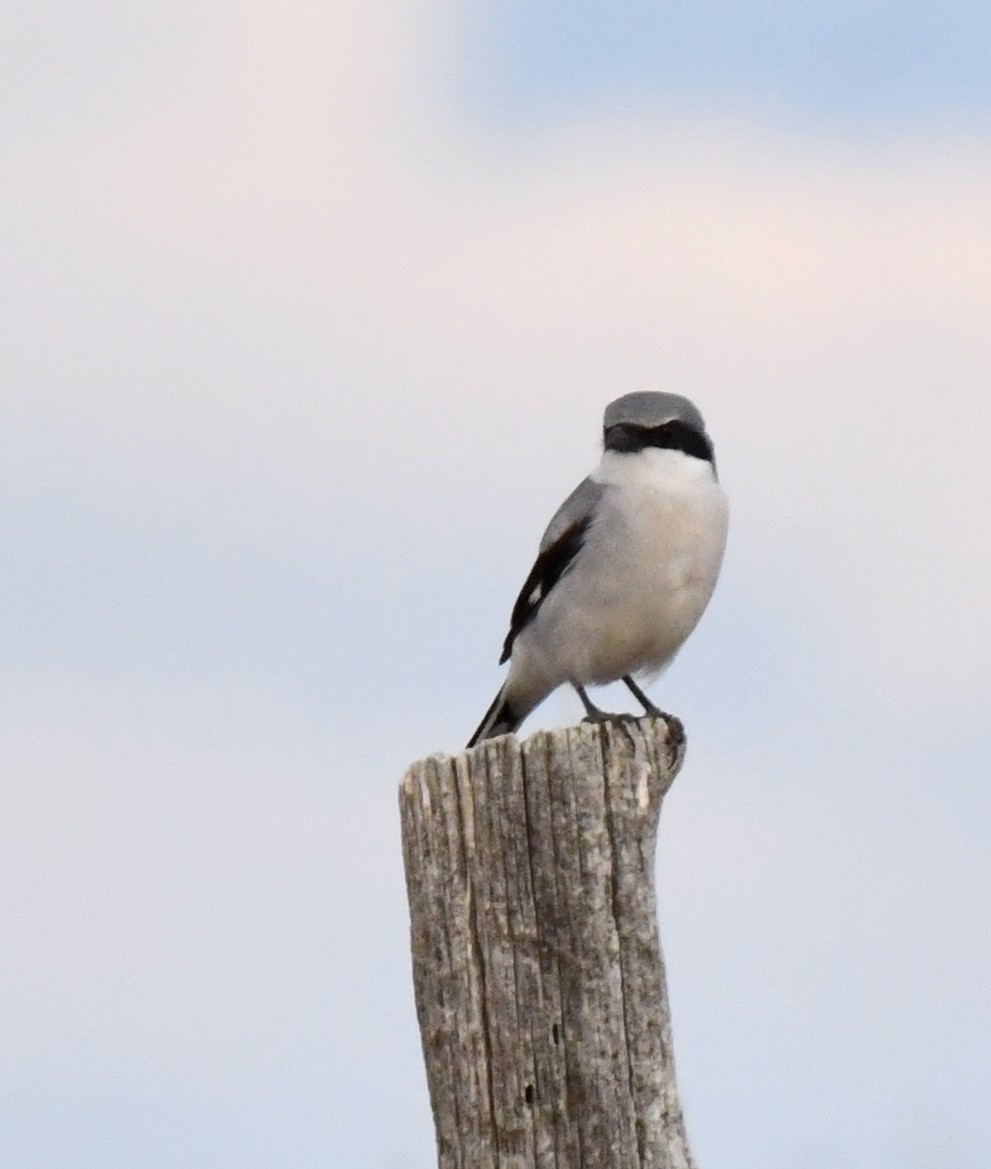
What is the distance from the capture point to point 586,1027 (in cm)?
429

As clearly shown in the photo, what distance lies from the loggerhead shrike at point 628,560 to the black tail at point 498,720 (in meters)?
0.10

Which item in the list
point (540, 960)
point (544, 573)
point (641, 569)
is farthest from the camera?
point (544, 573)

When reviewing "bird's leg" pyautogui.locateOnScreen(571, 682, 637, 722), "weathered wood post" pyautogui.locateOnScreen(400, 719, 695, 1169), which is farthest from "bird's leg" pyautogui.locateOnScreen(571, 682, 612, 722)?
"weathered wood post" pyautogui.locateOnScreen(400, 719, 695, 1169)

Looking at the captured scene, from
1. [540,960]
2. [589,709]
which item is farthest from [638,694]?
[540,960]

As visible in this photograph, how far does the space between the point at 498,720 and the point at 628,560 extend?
109 cm

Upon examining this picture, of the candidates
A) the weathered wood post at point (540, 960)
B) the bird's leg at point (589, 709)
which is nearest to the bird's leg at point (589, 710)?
the bird's leg at point (589, 709)

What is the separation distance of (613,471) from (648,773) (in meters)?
3.51

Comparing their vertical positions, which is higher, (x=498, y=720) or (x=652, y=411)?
(x=652, y=411)

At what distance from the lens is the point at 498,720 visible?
834 cm

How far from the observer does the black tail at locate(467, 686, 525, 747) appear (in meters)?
8.26

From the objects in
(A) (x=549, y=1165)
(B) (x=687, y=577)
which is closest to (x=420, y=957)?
(A) (x=549, y=1165)

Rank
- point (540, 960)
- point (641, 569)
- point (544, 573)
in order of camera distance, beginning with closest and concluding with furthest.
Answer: point (540, 960)
point (641, 569)
point (544, 573)

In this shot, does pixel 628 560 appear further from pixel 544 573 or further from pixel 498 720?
pixel 498 720

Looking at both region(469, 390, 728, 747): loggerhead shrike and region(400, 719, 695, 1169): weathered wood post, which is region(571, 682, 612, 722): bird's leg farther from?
region(400, 719, 695, 1169): weathered wood post
